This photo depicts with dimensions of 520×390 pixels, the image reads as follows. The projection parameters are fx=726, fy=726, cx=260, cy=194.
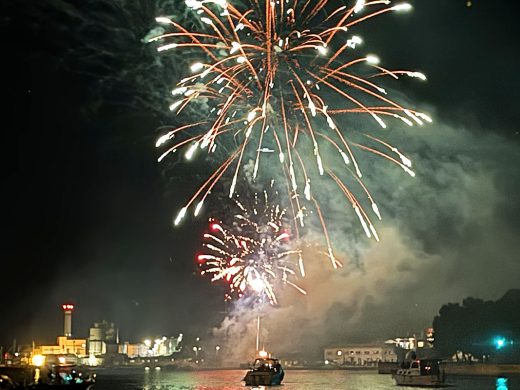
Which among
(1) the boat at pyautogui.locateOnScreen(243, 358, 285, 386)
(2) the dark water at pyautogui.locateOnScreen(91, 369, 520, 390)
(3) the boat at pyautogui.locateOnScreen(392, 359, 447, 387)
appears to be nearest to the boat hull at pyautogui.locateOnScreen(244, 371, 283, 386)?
(1) the boat at pyautogui.locateOnScreen(243, 358, 285, 386)

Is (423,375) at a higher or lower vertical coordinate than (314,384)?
higher

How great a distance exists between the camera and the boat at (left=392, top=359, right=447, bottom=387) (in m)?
66.1

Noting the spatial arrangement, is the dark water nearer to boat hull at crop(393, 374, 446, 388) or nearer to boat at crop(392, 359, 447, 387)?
boat hull at crop(393, 374, 446, 388)

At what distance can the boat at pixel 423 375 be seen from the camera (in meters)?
66.1

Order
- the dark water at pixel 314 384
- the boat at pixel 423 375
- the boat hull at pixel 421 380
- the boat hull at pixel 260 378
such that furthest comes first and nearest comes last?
the boat hull at pixel 260 378 < the dark water at pixel 314 384 < the boat at pixel 423 375 < the boat hull at pixel 421 380

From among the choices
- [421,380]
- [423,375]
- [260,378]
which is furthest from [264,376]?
[423,375]

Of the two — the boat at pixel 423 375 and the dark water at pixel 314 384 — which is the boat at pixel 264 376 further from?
the boat at pixel 423 375

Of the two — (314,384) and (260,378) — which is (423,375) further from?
(314,384)

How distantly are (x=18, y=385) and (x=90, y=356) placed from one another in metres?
156

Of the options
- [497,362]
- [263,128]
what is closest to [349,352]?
[497,362]

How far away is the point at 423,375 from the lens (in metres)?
66.8

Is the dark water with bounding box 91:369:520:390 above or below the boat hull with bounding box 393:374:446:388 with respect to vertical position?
below

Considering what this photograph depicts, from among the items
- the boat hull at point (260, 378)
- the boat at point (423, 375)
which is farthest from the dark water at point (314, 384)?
the boat at point (423, 375)

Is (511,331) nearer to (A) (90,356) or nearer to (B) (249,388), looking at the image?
(B) (249,388)
